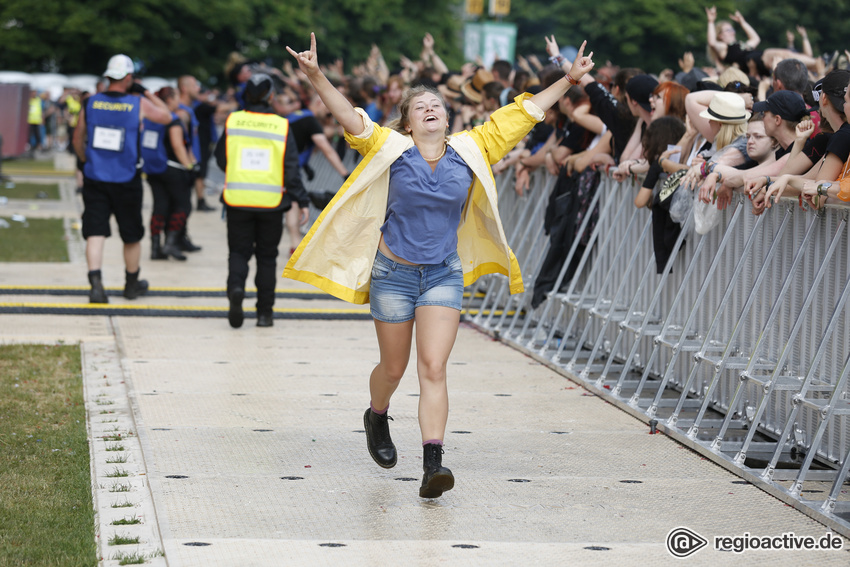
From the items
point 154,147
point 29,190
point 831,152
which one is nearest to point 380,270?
point 831,152

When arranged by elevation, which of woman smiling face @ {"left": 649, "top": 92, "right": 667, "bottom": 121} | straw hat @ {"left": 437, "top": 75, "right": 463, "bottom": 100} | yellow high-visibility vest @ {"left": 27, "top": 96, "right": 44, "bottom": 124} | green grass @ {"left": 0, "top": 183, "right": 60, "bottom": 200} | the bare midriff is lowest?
green grass @ {"left": 0, "top": 183, "right": 60, "bottom": 200}

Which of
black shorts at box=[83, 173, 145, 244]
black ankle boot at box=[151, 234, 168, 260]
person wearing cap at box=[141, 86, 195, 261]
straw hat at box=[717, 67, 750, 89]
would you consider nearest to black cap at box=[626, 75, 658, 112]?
straw hat at box=[717, 67, 750, 89]

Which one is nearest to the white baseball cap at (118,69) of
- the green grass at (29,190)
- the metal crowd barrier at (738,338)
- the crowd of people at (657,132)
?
the crowd of people at (657,132)

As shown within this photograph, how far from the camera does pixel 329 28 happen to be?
179 feet

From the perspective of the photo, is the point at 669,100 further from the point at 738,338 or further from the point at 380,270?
the point at 380,270

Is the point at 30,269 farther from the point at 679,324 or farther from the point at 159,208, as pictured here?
the point at 679,324

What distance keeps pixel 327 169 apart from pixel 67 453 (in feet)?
43.6

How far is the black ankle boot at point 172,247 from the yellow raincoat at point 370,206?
828cm

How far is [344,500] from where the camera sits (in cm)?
511

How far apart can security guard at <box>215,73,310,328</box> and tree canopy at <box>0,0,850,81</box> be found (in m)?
37.0

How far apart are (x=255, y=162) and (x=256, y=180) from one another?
0.47 feet

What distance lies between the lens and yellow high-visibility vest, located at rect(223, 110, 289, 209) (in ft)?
30.1

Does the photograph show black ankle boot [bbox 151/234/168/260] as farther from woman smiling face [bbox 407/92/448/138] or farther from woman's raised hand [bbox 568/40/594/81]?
woman's raised hand [bbox 568/40/594/81]

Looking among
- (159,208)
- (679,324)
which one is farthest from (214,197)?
(679,324)
